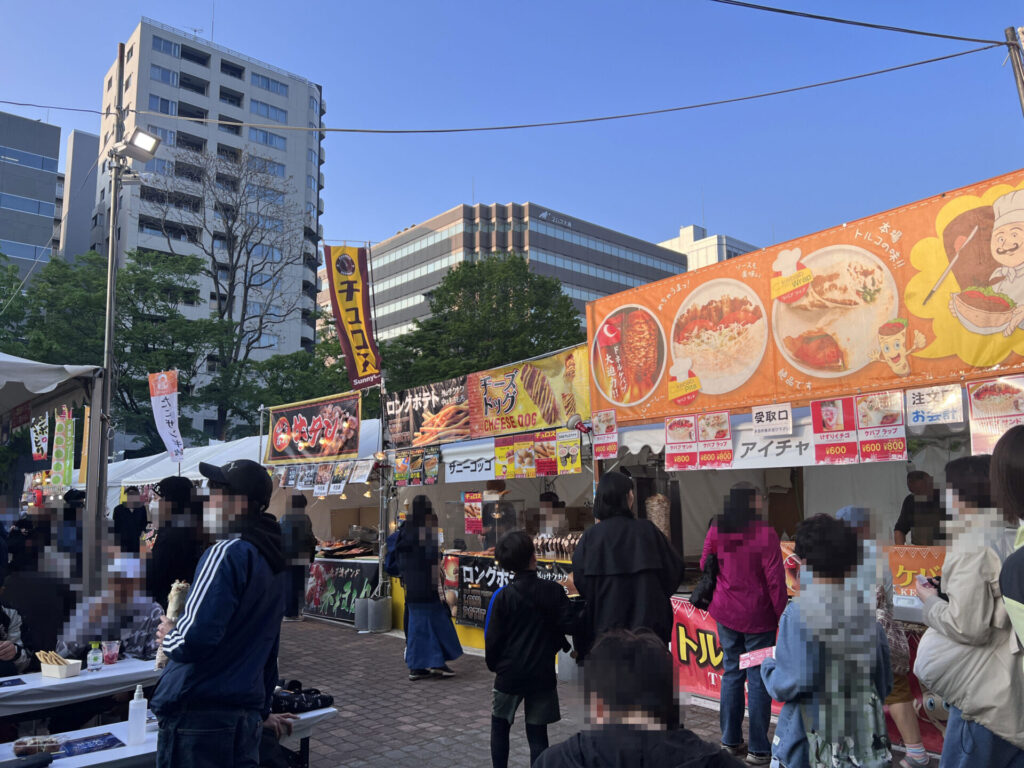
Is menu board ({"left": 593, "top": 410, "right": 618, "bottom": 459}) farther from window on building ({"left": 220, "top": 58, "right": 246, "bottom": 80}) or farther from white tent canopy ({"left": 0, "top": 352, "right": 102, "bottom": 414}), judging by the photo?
window on building ({"left": 220, "top": 58, "right": 246, "bottom": 80})

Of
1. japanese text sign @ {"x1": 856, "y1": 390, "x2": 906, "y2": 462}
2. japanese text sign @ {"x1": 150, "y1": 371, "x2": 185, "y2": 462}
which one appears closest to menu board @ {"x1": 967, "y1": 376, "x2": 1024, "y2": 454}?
japanese text sign @ {"x1": 856, "y1": 390, "x2": 906, "y2": 462}

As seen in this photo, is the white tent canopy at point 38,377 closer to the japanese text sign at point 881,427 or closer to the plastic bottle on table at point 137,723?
the plastic bottle on table at point 137,723

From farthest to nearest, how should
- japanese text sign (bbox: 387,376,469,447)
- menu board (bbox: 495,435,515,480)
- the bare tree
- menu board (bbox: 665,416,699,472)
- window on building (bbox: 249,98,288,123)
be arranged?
window on building (bbox: 249,98,288,123) → the bare tree → japanese text sign (bbox: 387,376,469,447) → menu board (bbox: 495,435,515,480) → menu board (bbox: 665,416,699,472)

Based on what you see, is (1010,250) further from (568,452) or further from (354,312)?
(354,312)

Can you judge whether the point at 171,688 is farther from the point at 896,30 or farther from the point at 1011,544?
the point at 896,30

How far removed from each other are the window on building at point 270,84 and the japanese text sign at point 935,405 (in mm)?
64490

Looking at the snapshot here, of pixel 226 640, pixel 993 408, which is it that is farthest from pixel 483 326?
pixel 226 640

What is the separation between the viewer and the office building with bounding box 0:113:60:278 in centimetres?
5212

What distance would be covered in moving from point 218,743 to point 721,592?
11.4 ft

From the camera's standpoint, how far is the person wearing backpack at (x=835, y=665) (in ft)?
9.00

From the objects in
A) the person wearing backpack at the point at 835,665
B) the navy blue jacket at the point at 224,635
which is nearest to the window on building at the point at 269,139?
the navy blue jacket at the point at 224,635

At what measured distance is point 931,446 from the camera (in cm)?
851

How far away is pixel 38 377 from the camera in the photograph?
6.02 metres

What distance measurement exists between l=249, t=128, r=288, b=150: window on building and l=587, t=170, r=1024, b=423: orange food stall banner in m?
54.8
